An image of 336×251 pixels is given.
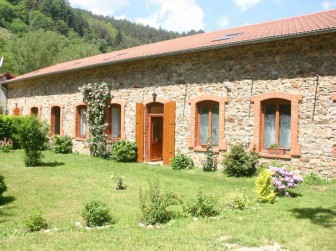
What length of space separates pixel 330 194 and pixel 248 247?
410 centimetres

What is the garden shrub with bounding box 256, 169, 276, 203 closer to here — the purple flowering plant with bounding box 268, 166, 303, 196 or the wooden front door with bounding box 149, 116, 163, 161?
the purple flowering plant with bounding box 268, 166, 303, 196

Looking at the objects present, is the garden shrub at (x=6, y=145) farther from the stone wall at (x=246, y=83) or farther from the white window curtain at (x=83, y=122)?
the stone wall at (x=246, y=83)

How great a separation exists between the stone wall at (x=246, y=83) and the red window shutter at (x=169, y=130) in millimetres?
183

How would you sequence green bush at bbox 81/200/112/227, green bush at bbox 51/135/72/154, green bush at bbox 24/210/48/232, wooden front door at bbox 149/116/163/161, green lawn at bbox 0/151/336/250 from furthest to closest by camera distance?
green bush at bbox 51/135/72/154
wooden front door at bbox 149/116/163/161
green bush at bbox 81/200/112/227
green bush at bbox 24/210/48/232
green lawn at bbox 0/151/336/250

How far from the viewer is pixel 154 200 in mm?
6004

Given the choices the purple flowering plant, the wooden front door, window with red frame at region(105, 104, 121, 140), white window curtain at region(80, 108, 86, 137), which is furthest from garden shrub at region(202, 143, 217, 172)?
white window curtain at region(80, 108, 86, 137)

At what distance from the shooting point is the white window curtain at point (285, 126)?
10.1 meters

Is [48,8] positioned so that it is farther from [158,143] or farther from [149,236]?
[149,236]

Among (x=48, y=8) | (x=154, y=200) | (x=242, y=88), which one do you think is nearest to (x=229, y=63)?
(x=242, y=88)

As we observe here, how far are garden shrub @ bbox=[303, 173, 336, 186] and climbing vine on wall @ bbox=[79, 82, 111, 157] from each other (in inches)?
349

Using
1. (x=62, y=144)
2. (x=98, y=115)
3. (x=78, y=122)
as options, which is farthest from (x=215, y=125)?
(x=62, y=144)

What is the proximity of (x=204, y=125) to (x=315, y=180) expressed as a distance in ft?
13.5

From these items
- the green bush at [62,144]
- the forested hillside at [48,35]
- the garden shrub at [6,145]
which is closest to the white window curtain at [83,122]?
the green bush at [62,144]

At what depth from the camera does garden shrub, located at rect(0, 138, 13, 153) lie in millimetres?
16930
